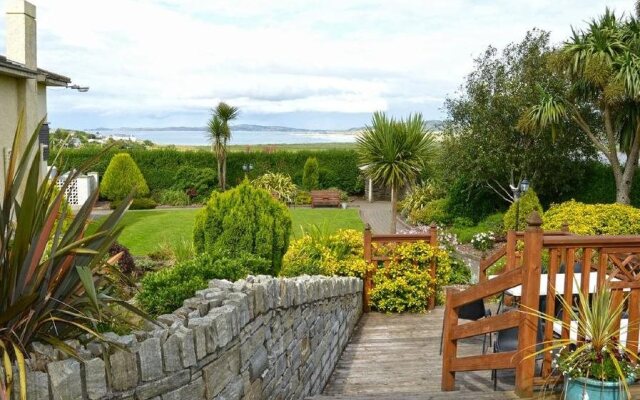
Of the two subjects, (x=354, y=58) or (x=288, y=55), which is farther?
(x=288, y=55)

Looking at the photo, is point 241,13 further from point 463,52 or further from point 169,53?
point 463,52

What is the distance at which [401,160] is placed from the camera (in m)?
13.4

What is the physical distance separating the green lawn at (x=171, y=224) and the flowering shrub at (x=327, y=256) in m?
2.39

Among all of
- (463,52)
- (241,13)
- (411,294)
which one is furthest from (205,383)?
(463,52)

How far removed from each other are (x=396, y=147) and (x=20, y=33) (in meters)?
8.76

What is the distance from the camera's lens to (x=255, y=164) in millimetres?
29281

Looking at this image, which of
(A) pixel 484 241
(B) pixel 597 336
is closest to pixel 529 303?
(B) pixel 597 336

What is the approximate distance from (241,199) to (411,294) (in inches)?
125

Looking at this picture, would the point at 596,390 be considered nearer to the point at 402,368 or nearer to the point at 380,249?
the point at 402,368

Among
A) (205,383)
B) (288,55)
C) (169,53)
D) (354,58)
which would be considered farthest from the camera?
(288,55)

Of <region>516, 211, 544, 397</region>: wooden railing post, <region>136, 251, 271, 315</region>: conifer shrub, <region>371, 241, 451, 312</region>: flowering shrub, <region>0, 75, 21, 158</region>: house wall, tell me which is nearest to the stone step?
<region>516, 211, 544, 397</region>: wooden railing post

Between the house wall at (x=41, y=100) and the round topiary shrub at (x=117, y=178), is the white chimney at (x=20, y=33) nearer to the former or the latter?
the house wall at (x=41, y=100)

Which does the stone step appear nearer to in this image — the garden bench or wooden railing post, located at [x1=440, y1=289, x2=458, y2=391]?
wooden railing post, located at [x1=440, y1=289, x2=458, y2=391]

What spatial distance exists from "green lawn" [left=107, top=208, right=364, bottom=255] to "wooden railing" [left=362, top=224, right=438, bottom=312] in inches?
114
